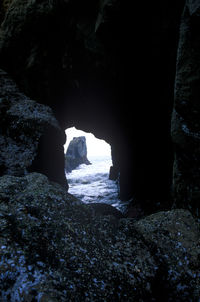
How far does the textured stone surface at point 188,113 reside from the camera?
4.30 metres

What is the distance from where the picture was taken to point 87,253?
3.51 m

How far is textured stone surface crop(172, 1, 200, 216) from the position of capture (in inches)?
169

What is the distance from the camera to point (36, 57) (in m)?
11.1

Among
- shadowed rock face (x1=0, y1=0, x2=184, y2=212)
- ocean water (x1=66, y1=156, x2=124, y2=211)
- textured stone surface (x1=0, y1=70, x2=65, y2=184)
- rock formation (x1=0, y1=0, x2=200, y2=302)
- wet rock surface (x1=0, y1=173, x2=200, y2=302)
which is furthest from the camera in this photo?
ocean water (x1=66, y1=156, x2=124, y2=211)

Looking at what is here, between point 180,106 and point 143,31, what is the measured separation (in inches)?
215

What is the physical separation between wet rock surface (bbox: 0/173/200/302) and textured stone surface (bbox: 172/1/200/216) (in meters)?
0.87

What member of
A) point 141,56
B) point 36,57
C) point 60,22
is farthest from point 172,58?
point 36,57

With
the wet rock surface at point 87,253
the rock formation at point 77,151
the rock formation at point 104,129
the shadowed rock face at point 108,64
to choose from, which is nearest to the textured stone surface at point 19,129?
the rock formation at point 104,129

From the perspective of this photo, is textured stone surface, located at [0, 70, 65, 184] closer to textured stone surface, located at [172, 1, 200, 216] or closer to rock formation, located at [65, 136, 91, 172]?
textured stone surface, located at [172, 1, 200, 216]

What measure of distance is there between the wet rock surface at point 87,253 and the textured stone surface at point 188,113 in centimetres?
87

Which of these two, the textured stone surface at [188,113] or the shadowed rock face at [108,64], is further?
the shadowed rock face at [108,64]

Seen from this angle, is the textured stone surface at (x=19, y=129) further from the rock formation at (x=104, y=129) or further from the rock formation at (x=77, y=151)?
the rock formation at (x=77, y=151)

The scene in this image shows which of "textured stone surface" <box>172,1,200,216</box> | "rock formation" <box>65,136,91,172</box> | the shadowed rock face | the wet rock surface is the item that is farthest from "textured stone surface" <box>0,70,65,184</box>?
"rock formation" <box>65,136,91,172</box>

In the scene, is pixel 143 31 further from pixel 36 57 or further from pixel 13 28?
pixel 13 28
